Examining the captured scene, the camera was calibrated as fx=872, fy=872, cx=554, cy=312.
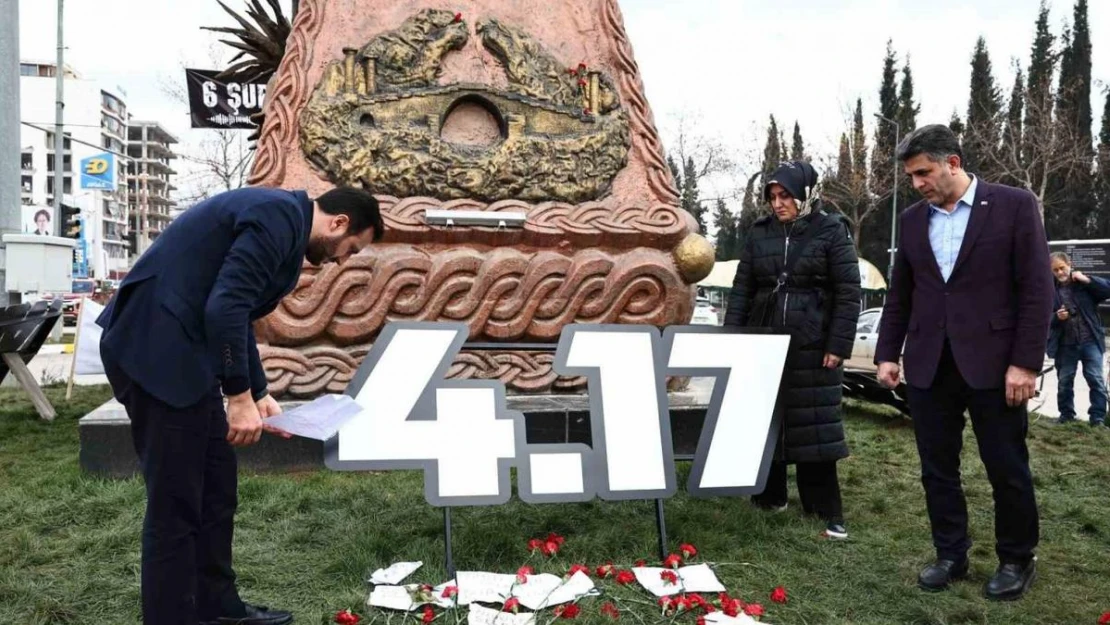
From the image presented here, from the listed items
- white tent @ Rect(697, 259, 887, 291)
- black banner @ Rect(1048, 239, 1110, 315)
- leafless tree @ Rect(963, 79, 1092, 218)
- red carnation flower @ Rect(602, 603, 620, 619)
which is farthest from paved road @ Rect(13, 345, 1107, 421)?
leafless tree @ Rect(963, 79, 1092, 218)

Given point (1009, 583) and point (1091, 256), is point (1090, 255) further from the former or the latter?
point (1009, 583)

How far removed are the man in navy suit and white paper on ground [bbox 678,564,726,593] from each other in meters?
1.74

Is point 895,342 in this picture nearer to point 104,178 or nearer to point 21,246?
point 21,246

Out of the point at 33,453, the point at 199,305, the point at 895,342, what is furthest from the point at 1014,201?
the point at 33,453

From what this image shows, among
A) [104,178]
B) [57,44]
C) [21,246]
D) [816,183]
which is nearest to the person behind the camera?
[816,183]

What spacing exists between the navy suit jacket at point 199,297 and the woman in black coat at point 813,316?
252 centimetres

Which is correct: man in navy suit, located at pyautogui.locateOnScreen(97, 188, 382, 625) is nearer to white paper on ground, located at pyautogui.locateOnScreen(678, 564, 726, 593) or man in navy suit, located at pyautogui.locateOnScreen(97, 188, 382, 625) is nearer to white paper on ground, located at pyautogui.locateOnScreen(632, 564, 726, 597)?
white paper on ground, located at pyautogui.locateOnScreen(632, 564, 726, 597)

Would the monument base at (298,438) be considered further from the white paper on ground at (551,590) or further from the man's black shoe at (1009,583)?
the man's black shoe at (1009,583)

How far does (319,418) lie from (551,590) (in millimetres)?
1078

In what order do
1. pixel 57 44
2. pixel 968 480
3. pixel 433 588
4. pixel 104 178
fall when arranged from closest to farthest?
1. pixel 433 588
2. pixel 968 480
3. pixel 57 44
4. pixel 104 178

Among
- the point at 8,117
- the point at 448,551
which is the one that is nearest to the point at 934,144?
the point at 448,551

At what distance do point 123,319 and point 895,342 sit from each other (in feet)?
10.1

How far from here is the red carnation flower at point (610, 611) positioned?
3.08 m

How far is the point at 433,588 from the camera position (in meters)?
3.30
